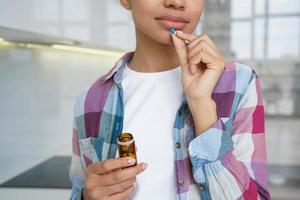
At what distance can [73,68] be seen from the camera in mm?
2072

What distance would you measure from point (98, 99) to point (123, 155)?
202 millimetres

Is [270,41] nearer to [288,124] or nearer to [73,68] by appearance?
[288,124]

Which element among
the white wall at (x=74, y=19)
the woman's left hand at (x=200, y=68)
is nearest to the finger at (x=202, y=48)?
the woman's left hand at (x=200, y=68)

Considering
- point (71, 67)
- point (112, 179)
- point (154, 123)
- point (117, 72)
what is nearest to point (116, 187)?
point (112, 179)

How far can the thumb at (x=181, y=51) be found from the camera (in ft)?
1.76

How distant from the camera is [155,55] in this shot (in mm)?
642

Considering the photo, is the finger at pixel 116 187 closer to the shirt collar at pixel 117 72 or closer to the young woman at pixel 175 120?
the young woman at pixel 175 120

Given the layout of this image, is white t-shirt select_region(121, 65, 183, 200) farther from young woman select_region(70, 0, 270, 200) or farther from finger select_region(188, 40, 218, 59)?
finger select_region(188, 40, 218, 59)

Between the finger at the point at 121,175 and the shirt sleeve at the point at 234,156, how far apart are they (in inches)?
3.3

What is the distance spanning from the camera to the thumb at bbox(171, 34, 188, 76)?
0.54 metres

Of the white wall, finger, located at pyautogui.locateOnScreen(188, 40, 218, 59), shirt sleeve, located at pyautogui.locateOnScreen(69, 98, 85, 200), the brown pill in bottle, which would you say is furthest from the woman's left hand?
the white wall

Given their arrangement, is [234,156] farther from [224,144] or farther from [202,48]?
[202,48]

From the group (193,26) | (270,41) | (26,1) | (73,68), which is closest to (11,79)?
(73,68)

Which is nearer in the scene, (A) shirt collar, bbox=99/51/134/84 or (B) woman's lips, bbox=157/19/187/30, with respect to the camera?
(B) woman's lips, bbox=157/19/187/30
